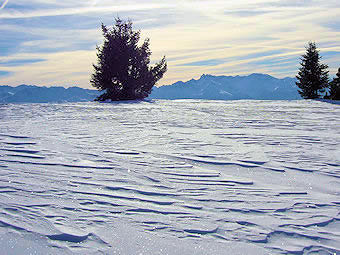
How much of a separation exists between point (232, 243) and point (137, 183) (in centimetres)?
127

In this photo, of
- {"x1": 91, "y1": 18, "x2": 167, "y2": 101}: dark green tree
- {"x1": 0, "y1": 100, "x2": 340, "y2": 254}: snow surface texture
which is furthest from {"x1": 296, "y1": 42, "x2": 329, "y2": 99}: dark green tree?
{"x1": 0, "y1": 100, "x2": 340, "y2": 254}: snow surface texture

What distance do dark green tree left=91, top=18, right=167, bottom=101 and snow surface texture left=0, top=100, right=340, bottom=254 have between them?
653 inches

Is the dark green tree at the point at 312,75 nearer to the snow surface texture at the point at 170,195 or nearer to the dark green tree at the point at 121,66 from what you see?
the dark green tree at the point at 121,66

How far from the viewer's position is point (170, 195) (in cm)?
259

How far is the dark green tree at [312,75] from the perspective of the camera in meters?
31.0

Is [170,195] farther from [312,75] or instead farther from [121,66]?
[312,75]

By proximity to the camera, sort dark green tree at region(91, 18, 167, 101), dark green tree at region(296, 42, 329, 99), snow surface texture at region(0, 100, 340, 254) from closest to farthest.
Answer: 1. snow surface texture at region(0, 100, 340, 254)
2. dark green tree at region(91, 18, 167, 101)
3. dark green tree at region(296, 42, 329, 99)

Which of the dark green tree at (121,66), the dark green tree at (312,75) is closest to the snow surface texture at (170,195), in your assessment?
the dark green tree at (121,66)

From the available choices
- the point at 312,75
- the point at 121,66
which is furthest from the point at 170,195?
the point at 312,75

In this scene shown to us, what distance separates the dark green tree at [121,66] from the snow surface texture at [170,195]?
54.4 feet

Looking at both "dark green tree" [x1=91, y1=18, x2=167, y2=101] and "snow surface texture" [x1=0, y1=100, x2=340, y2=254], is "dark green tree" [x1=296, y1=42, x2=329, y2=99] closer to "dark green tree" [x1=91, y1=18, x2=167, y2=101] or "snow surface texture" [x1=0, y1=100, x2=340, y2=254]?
"dark green tree" [x1=91, y1=18, x2=167, y2=101]

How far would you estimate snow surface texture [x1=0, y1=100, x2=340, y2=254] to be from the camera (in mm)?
1878

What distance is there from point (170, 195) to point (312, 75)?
108 ft

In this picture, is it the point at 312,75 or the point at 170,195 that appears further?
the point at 312,75
